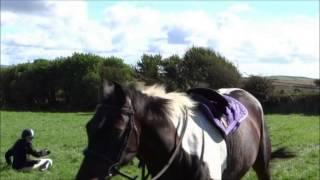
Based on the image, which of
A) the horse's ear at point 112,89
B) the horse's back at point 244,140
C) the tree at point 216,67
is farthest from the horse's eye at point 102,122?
the tree at point 216,67

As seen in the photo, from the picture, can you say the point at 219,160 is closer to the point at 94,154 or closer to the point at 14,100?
the point at 94,154

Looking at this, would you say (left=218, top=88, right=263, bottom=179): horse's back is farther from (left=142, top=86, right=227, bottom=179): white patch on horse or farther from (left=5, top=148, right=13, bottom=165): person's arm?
(left=5, top=148, right=13, bottom=165): person's arm

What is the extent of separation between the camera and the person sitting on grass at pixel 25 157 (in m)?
12.1

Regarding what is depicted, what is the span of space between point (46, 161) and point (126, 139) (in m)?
8.87

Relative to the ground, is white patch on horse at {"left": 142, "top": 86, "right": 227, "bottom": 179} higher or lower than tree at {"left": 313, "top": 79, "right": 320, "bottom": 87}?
higher

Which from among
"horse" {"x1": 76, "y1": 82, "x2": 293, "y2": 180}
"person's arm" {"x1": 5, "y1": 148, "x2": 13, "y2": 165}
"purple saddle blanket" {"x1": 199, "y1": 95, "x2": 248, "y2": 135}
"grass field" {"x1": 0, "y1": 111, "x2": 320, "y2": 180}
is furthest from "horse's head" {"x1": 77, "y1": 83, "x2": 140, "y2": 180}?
"person's arm" {"x1": 5, "y1": 148, "x2": 13, "y2": 165}

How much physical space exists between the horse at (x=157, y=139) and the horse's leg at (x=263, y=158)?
117cm

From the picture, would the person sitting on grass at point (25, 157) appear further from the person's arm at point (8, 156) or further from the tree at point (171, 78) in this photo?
the tree at point (171, 78)

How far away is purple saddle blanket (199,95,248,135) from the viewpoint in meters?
5.15

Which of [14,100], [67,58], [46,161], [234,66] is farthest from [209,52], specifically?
[46,161]

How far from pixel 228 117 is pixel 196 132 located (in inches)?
34.2

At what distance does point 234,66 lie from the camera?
2296 inches

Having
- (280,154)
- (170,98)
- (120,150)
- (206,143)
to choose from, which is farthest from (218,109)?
(280,154)

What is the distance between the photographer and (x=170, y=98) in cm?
464
